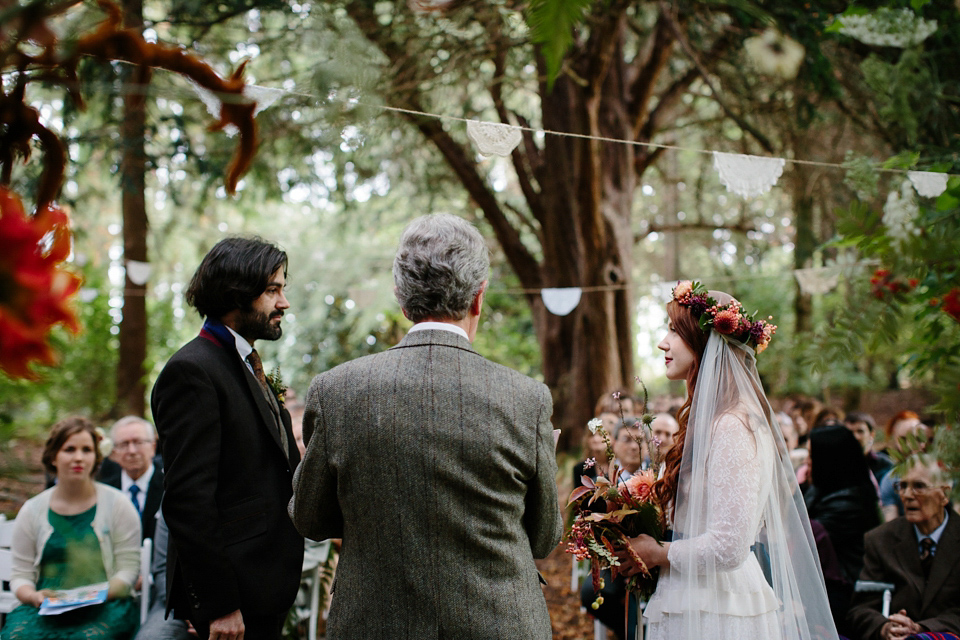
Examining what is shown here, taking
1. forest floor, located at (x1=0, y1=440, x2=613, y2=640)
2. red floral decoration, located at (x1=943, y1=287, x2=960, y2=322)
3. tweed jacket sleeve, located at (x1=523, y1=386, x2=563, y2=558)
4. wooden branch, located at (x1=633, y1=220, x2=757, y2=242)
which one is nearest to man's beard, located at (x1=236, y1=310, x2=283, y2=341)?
forest floor, located at (x1=0, y1=440, x2=613, y2=640)

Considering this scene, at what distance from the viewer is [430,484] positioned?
60.7 inches

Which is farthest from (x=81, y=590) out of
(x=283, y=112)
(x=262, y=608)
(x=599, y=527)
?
(x=283, y=112)

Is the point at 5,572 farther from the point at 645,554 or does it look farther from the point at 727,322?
the point at 727,322

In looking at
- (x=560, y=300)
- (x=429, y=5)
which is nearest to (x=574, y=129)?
(x=560, y=300)

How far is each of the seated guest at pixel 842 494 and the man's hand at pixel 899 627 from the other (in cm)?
63

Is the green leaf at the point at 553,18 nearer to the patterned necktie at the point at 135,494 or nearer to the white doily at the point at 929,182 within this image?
the white doily at the point at 929,182

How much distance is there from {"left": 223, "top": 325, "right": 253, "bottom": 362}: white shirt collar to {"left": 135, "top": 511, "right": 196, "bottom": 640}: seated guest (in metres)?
0.70

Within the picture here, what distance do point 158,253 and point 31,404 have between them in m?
11.8

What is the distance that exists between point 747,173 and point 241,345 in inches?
118

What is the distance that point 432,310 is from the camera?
1694 millimetres

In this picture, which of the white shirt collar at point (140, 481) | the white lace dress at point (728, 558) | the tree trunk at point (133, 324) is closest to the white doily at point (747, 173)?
the white lace dress at point (728, 558)

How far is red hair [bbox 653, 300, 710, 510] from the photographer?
96.0 inches

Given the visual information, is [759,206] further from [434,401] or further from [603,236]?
[434,401]

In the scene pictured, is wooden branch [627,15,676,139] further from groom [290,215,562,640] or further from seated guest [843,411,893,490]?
groom [290,215,562,640]
